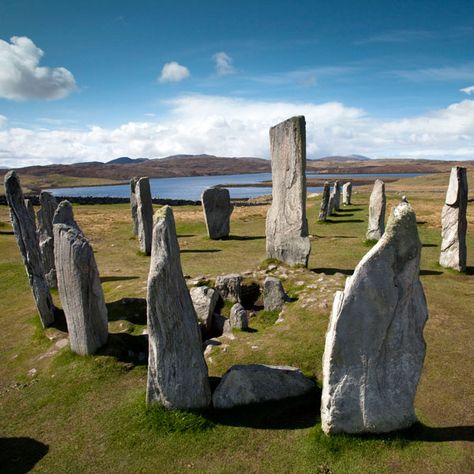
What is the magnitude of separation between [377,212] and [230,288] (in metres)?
11.2

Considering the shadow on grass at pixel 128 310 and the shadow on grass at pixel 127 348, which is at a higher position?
the shadow on grass at pixel 128 310

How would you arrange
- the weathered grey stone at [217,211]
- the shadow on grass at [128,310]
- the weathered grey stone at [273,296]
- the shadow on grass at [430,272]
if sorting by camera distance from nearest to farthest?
the shadow on grass at [128,310]
the weathered grey stone at [273,296]
the shadow on grass at [430,272]
the weathered grey stone at [217,211]

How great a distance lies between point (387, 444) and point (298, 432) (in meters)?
1.53

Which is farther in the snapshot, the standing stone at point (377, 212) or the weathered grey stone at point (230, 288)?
the standing stone at point (377, 212)

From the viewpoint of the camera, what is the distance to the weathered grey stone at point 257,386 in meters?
7.60

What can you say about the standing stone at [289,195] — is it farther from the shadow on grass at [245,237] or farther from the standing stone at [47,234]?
the standing stone at [47,234]

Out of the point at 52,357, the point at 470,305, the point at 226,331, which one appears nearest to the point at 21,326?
the point at 52,357

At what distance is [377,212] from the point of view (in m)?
20.6

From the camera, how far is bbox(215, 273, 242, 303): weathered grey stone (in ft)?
43.5

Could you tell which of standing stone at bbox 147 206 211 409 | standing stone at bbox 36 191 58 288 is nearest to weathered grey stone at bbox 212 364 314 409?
standing stone at bbox 147 206 211 409

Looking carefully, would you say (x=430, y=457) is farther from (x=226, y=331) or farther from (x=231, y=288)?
(x=231, y=288)

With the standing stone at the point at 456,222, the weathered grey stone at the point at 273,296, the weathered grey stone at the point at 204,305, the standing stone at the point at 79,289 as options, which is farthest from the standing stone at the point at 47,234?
the standing stone at the point at 456,222

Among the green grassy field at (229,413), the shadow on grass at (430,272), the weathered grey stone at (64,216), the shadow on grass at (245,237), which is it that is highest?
the weathered grey stone at (64,216)

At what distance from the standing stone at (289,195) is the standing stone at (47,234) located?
361 inches
